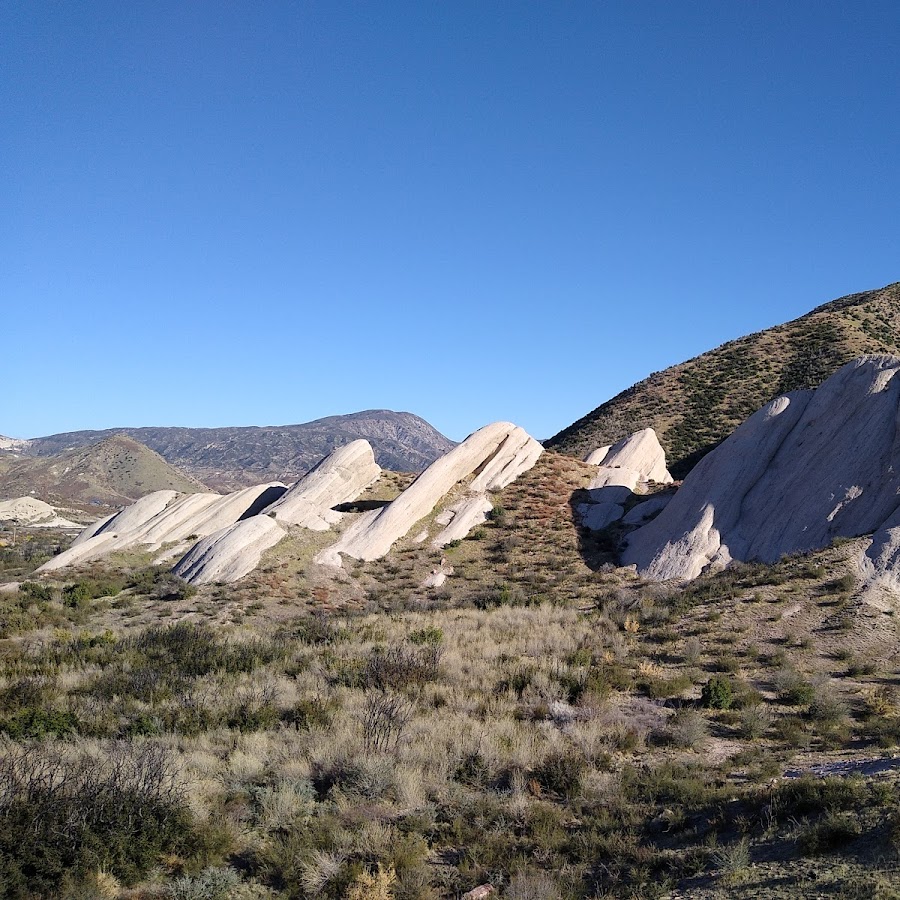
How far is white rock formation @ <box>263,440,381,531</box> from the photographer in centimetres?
2902

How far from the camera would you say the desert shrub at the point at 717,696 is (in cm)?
1155

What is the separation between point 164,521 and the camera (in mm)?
32094

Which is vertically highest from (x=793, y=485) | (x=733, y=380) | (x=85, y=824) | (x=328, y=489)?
(x=733, y=380)

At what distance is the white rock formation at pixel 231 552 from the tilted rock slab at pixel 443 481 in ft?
7.87

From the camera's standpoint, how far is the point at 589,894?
622 cm

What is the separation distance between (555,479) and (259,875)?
1110 inches

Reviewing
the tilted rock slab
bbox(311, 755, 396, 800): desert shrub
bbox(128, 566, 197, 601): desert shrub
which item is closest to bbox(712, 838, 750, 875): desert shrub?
bbox(311, 755, 396, 800): desert shrub

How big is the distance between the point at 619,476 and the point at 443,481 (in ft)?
31.2

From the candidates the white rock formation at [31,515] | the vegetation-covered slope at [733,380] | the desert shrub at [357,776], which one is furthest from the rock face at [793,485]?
the white rock formation at [31,515]

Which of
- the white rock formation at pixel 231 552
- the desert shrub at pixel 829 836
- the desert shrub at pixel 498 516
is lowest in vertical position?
the desert shrub at pixel 829 836

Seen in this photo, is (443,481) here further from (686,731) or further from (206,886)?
(206,886)

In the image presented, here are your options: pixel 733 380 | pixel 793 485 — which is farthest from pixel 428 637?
pixel 733 380

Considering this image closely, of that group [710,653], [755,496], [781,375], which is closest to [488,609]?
[710,653]

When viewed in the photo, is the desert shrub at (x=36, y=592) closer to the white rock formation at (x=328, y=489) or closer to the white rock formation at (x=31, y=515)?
the white rock formation at (x=328, y=489)
